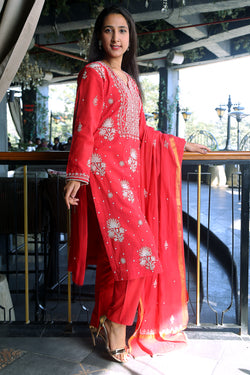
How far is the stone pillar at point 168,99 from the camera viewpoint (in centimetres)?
1063

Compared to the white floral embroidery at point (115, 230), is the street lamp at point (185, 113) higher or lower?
higher

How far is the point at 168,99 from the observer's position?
10.7 meters

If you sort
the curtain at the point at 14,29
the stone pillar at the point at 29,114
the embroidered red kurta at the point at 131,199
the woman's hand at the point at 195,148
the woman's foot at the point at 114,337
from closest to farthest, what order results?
1. the curtain at the point at 14,29
2. the embroidered red kurta at the point at 131,199
3. the woman's foot at the point at 114,337
4. the woman's hand at the point at 195,148
5. the stone pillar at the point at 29,114

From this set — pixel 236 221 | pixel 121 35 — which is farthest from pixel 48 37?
pixel 121 35

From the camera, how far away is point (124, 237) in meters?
1.55

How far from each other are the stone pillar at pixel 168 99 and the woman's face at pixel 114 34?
29.8 ft

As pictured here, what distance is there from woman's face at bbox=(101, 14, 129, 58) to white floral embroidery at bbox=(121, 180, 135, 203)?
54cm

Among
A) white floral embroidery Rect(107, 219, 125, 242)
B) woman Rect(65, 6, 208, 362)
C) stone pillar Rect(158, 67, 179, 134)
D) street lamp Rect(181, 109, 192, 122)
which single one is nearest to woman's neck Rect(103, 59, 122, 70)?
woman Rect(65, 6, 208, 362)

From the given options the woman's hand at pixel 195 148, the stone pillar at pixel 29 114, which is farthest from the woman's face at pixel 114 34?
the stone pillar at pixel 29 114

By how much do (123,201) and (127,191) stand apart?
0.15 ft

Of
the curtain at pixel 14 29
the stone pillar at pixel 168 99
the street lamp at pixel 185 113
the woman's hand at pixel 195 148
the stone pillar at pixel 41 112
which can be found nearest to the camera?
the curtain at pixel 14 29

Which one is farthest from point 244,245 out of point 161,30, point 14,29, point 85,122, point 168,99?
point 168,99

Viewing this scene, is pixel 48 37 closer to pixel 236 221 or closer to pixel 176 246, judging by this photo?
pixel 236 221

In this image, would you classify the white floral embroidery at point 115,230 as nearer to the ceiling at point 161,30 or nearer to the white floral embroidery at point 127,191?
the white floral embroidery at point 127,191
